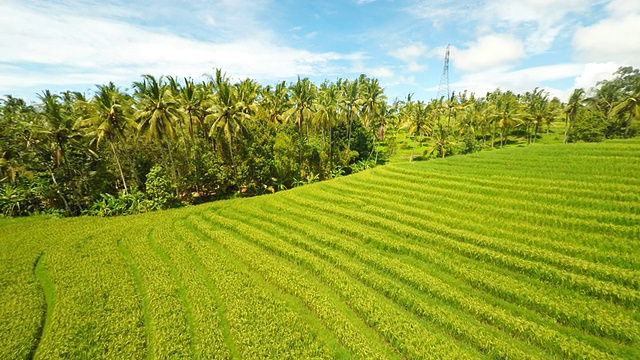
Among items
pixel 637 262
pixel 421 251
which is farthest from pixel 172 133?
pixel 637 262

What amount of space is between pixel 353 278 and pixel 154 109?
91.7 ft

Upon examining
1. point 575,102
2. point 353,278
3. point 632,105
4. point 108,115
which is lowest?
point 353,278

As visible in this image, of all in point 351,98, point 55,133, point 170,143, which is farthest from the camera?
point 351,98

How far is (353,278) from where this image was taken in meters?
17.0

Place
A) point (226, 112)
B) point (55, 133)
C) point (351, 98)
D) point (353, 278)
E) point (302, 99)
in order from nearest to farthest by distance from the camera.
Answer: point (353, 278)
point (55, 133)
point (226, 112)
point (302, 99)
point (351, 98)

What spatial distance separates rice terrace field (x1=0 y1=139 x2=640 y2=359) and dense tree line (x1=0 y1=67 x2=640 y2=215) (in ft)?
20.5

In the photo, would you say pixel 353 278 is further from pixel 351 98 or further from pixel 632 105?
pixel 632 105

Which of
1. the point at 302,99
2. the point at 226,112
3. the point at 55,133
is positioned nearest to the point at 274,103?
the point at 302,99

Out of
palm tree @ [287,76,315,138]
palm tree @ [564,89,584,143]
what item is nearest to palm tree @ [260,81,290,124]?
palm tree @ [287,76,315,138]

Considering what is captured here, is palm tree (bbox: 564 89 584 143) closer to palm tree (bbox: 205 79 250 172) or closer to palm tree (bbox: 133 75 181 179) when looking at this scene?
palm tree (bbox: 205 79 250 172)

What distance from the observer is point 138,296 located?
14.8 metres

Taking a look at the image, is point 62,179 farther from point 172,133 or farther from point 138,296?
point 138,296

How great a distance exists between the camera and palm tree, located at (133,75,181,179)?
28.5 m

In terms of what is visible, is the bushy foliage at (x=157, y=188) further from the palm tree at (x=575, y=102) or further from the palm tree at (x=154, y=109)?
the palm tree at (x=575, y=102)
